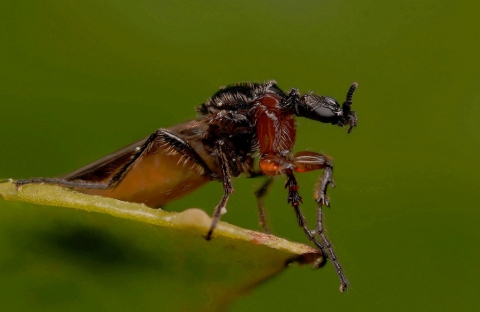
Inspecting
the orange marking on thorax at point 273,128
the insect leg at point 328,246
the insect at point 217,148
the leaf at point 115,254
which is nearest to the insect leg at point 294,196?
the insect at point 217,148

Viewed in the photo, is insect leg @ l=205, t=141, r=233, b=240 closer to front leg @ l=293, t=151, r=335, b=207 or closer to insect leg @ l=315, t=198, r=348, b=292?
front leg @ l=293, t=151, r=335, b=207

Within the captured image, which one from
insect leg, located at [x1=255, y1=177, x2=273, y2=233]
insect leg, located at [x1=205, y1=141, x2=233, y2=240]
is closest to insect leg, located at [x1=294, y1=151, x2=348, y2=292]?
insect leg, located at [x1=205, y1=141, x2=233, y2=240]

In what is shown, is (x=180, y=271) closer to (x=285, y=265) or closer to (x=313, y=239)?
(x=285, y=265)

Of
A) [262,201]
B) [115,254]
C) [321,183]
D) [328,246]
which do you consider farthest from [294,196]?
[115,254]


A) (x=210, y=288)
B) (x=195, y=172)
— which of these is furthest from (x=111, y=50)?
(x=210, y=288)

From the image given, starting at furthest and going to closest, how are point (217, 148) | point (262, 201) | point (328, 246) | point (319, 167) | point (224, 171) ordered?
point (262, 201)
point (217, 148)
point (224, 171)
point (319, 167)
point (328, 246)

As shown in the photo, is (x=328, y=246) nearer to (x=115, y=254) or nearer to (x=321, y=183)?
(x=321, y=183)
